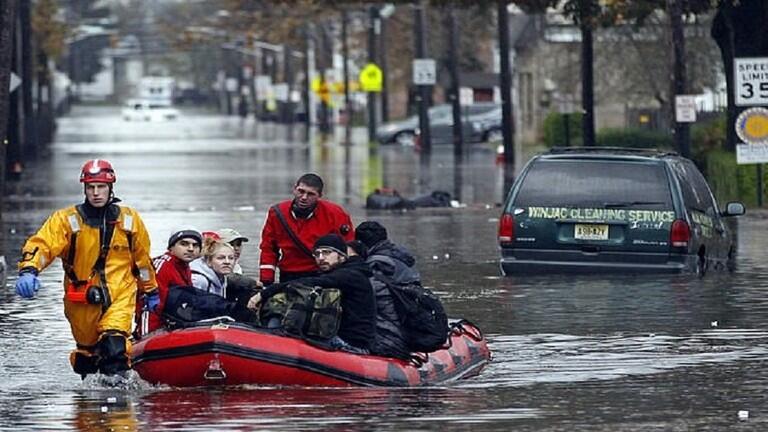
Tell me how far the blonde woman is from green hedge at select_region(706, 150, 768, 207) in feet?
72.6

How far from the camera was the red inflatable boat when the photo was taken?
44.8ft

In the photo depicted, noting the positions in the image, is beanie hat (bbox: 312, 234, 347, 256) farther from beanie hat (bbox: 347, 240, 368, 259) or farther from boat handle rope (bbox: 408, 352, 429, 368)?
boat handle rope (bbox: 408, 352, 429, 368)

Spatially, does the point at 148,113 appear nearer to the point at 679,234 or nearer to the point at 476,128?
the point at 476,128

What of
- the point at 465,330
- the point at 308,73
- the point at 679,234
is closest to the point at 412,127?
the point at 308,73

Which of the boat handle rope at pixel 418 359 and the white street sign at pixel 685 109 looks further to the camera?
the white street sign at pixel 685 109

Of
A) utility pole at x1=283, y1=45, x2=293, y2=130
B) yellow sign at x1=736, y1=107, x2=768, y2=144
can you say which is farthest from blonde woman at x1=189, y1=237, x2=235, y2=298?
utility pole at x1=283, y1=45, x2=293, y2=130

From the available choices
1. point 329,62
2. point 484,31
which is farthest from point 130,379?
point 329,62

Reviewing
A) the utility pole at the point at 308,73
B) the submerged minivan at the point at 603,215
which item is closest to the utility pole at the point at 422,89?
the utility pole at the point at 308,73

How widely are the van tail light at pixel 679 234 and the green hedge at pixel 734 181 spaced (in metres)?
14.5

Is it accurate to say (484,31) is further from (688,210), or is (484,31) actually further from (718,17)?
(688,210)

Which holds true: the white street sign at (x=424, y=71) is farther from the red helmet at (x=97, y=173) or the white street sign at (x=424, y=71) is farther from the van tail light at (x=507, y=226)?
the red helmet at (x=97, y=173)

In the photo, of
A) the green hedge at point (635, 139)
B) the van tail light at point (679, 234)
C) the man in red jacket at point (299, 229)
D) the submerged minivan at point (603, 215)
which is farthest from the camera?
the green hedge at point (635, 139)

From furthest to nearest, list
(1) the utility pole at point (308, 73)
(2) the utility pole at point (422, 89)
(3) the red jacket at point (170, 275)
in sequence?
(1) the utility pole at point (308, 73), (2) the utility pole at point (422, 89), (3) the red jacket at point (170, 275)

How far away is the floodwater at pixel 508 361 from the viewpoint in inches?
497
